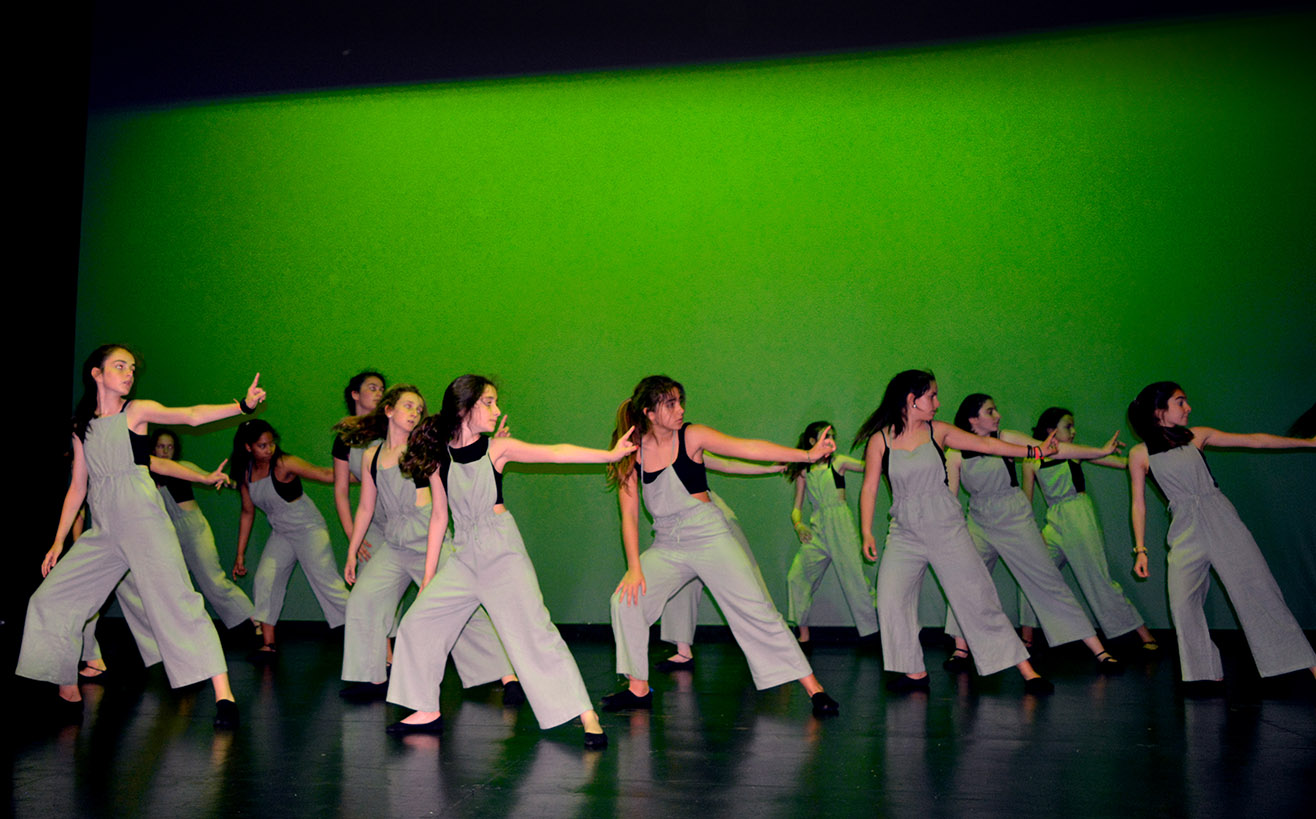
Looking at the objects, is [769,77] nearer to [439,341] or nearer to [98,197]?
[439,341]

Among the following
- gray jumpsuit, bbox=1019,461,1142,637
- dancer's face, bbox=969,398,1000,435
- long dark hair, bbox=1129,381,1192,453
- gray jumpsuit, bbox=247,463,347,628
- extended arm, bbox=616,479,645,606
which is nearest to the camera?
extended arm, bbox=616,479,645,606

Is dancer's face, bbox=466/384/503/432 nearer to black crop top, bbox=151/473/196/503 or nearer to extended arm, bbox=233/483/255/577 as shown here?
extended arm, bbox=233/483/255/577

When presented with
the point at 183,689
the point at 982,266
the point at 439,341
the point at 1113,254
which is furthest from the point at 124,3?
the point at 1113,254

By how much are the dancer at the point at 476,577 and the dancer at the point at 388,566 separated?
873mm

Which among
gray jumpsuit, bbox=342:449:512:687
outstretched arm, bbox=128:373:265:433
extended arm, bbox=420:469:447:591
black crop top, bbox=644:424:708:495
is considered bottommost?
gray jumpsuit, bbox=342:449:512:687

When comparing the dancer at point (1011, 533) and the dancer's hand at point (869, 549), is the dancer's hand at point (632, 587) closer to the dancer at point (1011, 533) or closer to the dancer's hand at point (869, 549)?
the dancer's hand at point (869, 549)

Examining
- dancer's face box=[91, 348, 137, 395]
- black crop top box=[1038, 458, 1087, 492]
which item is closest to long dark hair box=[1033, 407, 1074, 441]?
black crop top box=[1038, 458, 1087, 492]

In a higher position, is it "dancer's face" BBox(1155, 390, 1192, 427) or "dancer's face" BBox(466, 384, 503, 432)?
"dancer's face" BBox(1155, 390, 1192, 427)

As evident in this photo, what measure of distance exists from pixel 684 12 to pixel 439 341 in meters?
3.09

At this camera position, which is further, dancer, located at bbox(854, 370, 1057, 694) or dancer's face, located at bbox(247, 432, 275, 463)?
dancer's face, located at bbox(247, 432, 275, 463)

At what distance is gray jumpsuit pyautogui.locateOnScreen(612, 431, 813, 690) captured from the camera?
457 centimetres

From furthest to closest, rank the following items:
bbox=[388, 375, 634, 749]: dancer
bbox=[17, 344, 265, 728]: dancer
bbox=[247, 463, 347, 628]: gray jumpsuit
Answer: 1. bbox=[247, 463, 347, 628]: gray jumpsuit
2. bbox=[17, 344, 265, 728]: dancer
3. bbox=[388, 375, 634, 749]: dancer

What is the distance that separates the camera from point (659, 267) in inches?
304

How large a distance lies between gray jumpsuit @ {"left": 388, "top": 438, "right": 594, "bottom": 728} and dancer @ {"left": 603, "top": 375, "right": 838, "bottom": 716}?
2.16ft
